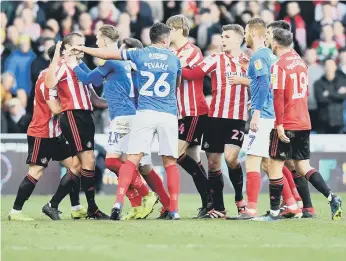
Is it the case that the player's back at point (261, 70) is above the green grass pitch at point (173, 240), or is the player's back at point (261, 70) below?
above

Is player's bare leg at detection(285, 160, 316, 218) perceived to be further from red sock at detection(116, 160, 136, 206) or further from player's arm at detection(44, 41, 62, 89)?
player's arm at detection(44, 41, 62, 89)

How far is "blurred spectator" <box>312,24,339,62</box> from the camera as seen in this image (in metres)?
19.5

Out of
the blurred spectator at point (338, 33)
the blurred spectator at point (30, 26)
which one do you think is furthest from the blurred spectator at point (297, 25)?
the blurred spectator at point (30, 26)

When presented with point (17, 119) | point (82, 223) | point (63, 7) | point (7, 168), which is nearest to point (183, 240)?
point (82, 223)

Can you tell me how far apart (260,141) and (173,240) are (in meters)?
2.46

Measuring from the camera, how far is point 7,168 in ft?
53.8

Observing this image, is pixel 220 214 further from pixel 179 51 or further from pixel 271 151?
pixel 179 51

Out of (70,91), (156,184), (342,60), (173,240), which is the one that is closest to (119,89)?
(70,91)

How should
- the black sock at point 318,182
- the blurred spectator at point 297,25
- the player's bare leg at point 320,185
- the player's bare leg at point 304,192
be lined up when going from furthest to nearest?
the blurred spectator at point 297,25 → the player's bare leg at point 304,192 → the black sock at point 318,182 → the player's bare leg at point 320,185

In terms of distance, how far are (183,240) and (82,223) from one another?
203cm

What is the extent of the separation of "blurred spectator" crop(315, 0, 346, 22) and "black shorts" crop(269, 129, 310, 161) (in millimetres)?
8520

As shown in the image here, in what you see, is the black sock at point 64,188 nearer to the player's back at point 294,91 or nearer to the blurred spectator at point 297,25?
the player's back at point 294,91

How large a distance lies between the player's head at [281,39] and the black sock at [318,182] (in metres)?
1.44

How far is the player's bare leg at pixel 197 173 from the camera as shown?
12082 mm
